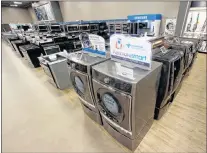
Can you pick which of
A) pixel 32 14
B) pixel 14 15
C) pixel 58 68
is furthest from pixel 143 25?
pixel 14 15

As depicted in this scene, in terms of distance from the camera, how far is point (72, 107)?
220cm

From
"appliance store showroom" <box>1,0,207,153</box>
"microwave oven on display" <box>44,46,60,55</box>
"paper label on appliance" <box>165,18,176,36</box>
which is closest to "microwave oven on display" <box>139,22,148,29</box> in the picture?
"paper label on appliance" <box>165,18,176,36</box>

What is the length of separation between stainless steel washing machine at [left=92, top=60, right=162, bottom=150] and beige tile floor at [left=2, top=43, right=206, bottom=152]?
1.46 feet

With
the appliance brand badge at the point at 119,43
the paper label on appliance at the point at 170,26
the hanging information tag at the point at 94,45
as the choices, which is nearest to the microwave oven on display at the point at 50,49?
the hanging information tag at the point at 94,45

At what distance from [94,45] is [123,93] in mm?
756

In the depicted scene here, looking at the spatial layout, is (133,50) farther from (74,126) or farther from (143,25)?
(143,25)

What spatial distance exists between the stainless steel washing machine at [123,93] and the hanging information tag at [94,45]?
0.64ft

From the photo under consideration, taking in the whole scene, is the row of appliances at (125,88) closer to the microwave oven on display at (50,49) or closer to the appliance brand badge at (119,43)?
the appliance brand badge at (119,43)

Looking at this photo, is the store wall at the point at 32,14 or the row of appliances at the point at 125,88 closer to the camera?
the row of appliances at the point at 125,88

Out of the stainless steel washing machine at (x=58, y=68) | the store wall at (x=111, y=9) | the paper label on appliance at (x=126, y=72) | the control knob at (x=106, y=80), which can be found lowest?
the stainless steel washing machine at (x=58, y=68)

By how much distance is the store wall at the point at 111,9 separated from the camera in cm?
499

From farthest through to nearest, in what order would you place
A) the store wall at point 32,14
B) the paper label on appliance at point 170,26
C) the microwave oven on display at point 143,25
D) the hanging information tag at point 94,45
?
the store wall at point 32,14 < the paper label on appliance at point 170,26 < the microwave oven on display at point 143,25 < the hanging information tag at point 94,45

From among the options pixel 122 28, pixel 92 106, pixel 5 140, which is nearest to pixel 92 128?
pixel 92 106

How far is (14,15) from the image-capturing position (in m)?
15.5
